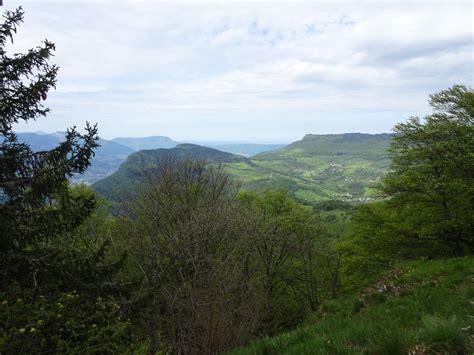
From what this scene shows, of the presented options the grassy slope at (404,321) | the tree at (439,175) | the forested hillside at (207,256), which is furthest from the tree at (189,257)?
the tree at (439,175)

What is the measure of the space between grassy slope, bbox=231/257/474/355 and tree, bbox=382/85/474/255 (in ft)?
24.8

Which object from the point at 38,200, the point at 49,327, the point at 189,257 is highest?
the point at 38,200

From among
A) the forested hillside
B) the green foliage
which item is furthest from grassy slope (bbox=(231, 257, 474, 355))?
the green foliage

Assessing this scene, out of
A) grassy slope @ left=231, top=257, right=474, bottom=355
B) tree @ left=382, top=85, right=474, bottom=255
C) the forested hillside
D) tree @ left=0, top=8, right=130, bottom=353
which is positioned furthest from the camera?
tree @ left=382, top=85, right=474, bottom=255

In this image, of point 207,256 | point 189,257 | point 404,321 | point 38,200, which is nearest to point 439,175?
point 207,256

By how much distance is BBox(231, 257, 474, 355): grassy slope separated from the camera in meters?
4.68

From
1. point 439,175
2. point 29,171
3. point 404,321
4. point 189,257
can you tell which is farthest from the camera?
point 439,175

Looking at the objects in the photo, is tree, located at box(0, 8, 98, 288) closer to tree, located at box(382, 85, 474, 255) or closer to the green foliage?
the green foliage

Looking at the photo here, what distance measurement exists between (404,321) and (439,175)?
15321mm

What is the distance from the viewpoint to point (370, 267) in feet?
74.0

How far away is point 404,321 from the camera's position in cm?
682

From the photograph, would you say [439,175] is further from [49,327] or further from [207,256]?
[49,327]

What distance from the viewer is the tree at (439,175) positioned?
60.3ft

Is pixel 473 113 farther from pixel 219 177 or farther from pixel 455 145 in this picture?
pixel 219 177
